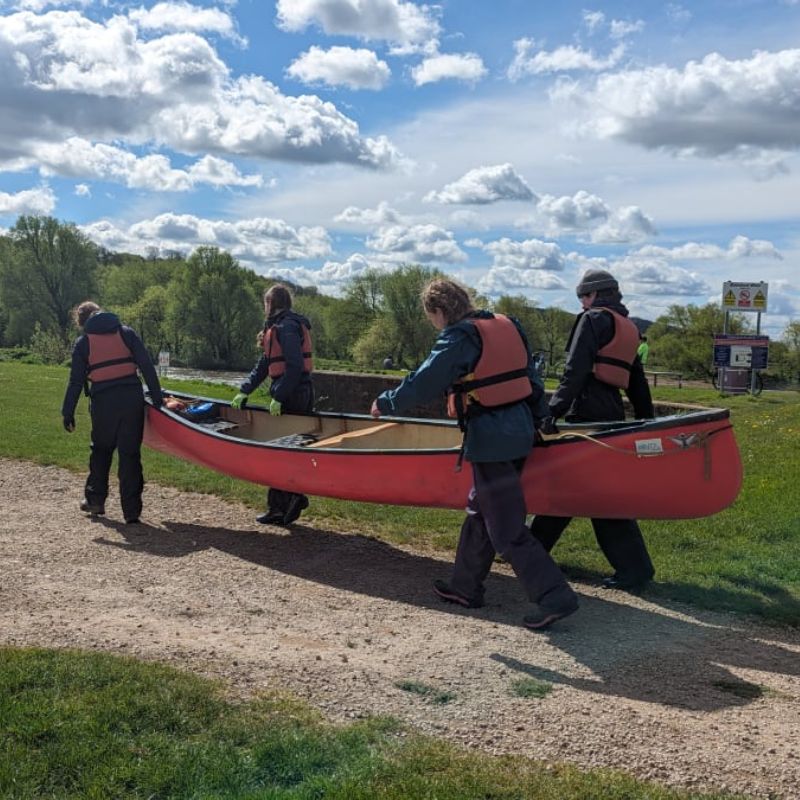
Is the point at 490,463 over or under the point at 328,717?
over

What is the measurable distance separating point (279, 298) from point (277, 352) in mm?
517

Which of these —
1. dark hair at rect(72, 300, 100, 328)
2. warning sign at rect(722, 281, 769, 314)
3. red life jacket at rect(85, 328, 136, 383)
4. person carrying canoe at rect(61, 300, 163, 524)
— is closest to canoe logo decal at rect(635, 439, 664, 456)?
person carrying canoe at rect(61, 300, 163, 524)

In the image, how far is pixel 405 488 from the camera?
6.58 m

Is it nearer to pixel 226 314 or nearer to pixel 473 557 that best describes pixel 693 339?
pixel 226 314

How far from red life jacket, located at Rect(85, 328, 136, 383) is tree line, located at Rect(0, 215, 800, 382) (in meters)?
47.7

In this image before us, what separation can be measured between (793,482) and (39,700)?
8.26m

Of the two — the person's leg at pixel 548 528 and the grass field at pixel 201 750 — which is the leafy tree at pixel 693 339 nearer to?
the person's leg at pixel 548 528

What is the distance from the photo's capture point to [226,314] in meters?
71.1

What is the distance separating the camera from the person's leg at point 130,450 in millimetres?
7973

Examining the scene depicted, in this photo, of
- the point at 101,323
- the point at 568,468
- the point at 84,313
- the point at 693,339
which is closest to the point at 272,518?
the point at 101,323

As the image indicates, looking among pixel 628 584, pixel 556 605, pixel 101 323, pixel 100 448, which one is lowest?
pixel 628 584

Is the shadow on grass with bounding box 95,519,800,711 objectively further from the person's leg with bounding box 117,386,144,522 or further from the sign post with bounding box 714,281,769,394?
the sign post with bounding box 714,281,769,394

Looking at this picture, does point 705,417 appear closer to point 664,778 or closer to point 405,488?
point 405,488

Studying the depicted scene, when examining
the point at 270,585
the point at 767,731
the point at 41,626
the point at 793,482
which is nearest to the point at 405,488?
the point at 270,585
